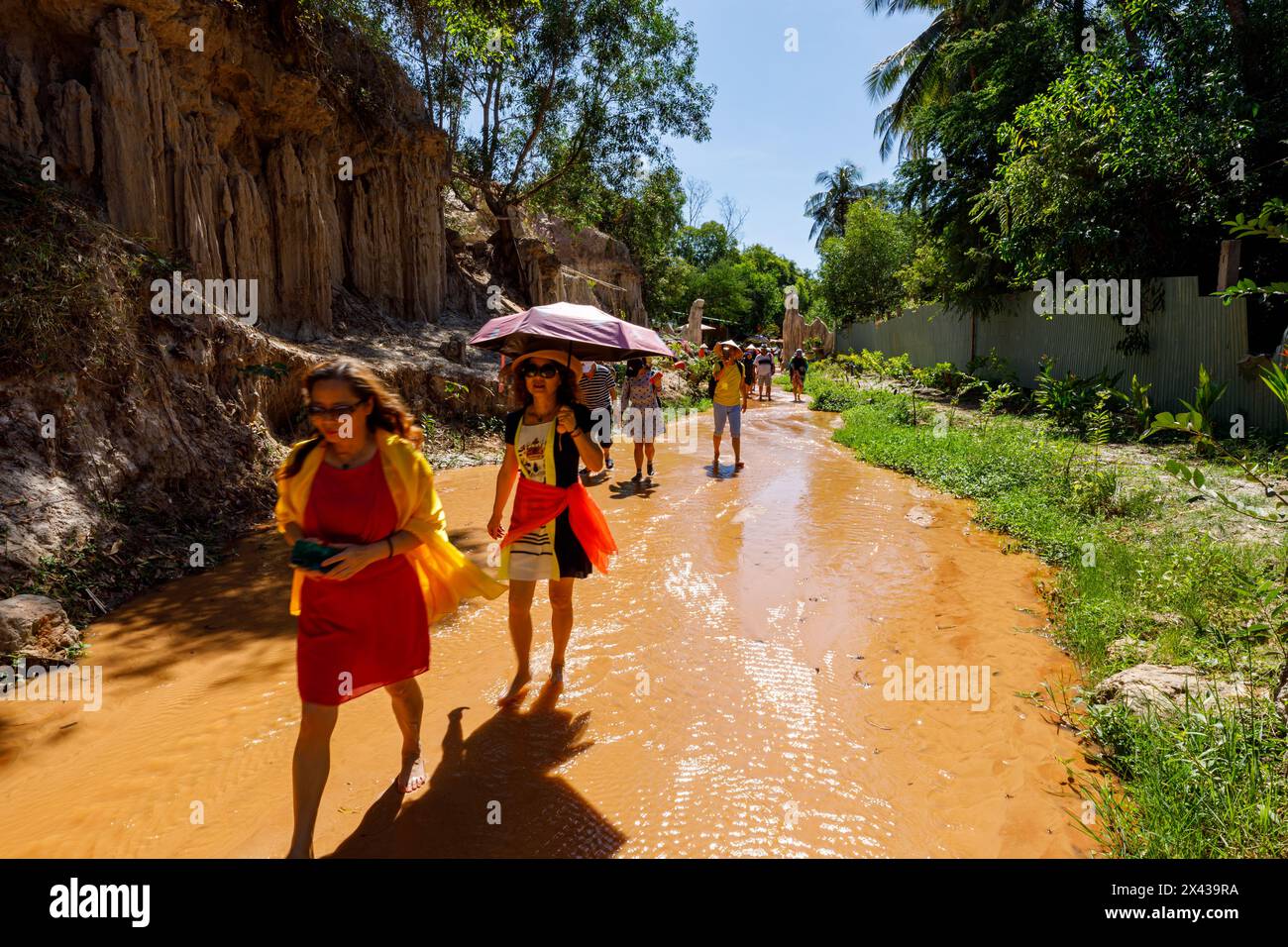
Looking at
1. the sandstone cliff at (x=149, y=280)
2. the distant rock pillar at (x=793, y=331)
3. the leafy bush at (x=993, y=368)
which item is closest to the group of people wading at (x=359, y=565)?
the sandstone cliff at (x=149, y=280)

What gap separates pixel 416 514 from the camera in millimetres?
2660

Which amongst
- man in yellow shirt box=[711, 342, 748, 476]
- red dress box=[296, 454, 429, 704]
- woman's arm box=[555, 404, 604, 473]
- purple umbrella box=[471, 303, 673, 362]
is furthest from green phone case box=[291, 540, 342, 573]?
man in yellow shirt box=[711, 342, 748, 476]

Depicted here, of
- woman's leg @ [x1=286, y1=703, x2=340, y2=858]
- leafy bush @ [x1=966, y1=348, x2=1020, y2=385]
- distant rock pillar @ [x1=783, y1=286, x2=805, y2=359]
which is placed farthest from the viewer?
distant rock pillar @ [x1=783, y1=286, x2=805, y2=359]

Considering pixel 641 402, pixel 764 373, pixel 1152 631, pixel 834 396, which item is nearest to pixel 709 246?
pixel 764 373

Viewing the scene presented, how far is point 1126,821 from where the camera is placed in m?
2.61

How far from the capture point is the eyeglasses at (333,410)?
96.2 inches

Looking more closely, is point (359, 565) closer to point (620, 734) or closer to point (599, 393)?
point (620, 734)

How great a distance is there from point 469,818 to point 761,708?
5.49 ft

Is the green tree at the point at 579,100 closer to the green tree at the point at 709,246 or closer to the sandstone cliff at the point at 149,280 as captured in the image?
the sandstone cliff at the point at 149,280

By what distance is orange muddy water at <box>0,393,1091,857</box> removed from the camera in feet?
8.83

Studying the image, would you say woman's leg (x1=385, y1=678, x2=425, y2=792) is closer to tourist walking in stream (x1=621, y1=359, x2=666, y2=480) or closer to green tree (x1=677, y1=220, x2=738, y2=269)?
tourist walking in stream (x1=621, y1=359, x2=666, y2=480)

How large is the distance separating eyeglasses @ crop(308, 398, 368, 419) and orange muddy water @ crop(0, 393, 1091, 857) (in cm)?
172

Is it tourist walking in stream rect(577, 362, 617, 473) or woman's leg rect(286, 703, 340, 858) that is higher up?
tourist walking in stream rect(577, 362, 617, 473)

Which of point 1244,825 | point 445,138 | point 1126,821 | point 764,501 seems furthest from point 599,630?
point 445,138
